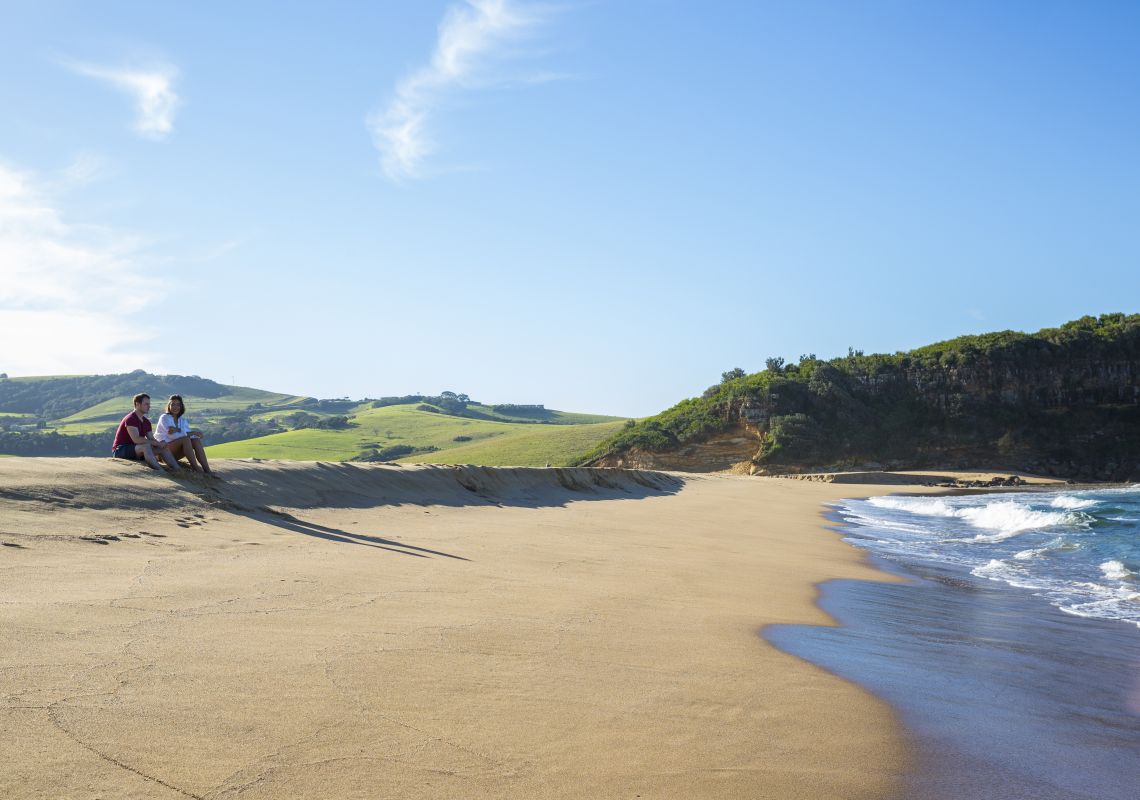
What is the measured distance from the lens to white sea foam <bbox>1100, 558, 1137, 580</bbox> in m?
11.1

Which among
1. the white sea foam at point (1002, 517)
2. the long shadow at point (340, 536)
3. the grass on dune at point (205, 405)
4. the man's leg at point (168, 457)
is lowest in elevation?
the white sea foam at point (1002, 517)

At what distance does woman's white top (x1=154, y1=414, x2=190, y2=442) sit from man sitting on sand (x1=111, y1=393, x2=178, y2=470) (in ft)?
0.37

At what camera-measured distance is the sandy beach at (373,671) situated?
276 centimetres

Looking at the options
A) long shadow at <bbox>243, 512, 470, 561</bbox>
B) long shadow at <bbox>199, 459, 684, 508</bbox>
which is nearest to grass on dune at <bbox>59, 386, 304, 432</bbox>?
long shadow at <bbox>199, 459, 684, 508</bbox>

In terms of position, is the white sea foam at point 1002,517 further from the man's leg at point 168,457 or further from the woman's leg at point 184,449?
the man's leg at point 168,457

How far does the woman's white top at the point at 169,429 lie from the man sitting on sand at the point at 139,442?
0.11 m

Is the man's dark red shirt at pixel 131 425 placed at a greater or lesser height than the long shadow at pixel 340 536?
greater

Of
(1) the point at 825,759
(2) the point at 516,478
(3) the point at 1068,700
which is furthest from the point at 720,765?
(2) the point at 516,478

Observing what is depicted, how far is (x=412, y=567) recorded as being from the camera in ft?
24.0

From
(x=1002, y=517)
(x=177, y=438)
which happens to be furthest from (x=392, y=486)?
(x=1002, y=517)

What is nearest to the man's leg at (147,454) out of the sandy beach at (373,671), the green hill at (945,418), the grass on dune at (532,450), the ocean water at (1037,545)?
the sandy beach at (373,671)

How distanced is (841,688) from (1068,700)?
1.55m

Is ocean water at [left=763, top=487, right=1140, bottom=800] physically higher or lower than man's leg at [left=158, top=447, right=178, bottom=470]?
lower

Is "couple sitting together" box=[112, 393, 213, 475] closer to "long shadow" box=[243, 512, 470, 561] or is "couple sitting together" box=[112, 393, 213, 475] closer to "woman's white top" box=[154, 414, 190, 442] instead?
"woman's white top" box=[154, 414, 190, 442]
